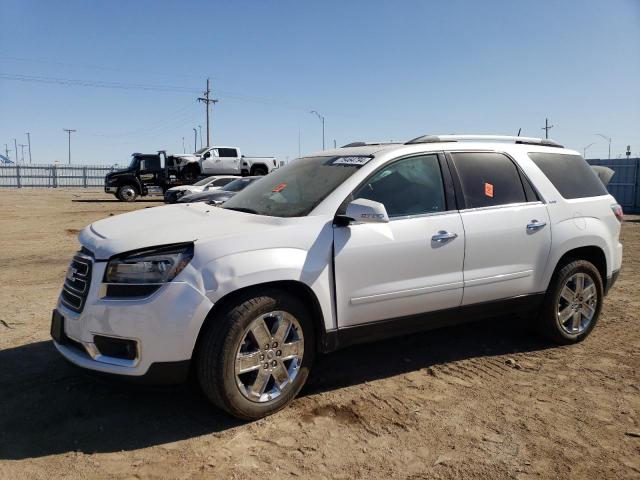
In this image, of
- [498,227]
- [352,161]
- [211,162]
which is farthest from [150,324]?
[211,162]

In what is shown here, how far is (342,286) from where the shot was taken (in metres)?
3.46

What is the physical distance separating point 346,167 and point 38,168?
47210 mm

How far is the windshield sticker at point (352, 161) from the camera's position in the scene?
3844mm

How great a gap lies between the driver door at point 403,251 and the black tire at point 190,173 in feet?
78.9

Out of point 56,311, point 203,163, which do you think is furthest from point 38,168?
point 56,311

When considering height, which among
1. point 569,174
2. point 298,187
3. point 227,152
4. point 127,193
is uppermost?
point 227,152

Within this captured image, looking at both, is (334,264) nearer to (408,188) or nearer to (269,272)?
(269,272)

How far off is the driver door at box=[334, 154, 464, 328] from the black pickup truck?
2340 cm

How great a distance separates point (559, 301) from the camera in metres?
4.61

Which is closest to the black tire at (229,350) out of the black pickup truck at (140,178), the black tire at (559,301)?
the black tire at (559,301)

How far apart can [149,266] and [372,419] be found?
1660mm

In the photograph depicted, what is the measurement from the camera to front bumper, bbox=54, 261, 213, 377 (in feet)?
9.69

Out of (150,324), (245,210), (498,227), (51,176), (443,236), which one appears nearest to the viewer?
(150,324)

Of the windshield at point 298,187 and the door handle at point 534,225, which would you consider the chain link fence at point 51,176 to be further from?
the door handle at point 534,225
